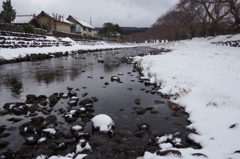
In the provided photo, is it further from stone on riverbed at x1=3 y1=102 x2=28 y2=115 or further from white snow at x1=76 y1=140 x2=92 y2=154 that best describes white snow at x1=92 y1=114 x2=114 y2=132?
stone on riverbed at x1=3 y1=102 x2=28 y2=115

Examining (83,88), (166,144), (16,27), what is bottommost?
(166,144)

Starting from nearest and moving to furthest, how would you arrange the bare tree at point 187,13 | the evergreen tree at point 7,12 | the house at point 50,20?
the evergreen tree at point 7,12 < the bare tree at point 187,13 < the house at point 50,20

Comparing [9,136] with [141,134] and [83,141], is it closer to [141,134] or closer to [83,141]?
[83,141]

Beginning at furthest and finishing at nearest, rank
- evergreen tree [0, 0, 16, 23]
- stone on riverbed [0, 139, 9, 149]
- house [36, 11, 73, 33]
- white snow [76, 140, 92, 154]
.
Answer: house [36, 11, 73, 33] → evergreen tree [0, 0, 16, 23] → stone on riverbed [0, 139, 9, 149] → white snow [76, 140, 92, 154]

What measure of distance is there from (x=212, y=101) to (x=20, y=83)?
8216mm

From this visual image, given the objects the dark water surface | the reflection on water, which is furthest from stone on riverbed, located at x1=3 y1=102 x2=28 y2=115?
the reflection on water

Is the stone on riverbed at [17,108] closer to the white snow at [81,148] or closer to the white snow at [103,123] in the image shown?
the white snow at [103,123]

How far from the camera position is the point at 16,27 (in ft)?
71.4

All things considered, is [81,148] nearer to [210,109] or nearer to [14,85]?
[210,109]

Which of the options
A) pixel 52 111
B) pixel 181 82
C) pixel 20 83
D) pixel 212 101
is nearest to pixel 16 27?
pixel 20 83

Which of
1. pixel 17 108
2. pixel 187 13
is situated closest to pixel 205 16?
pixel 187 13

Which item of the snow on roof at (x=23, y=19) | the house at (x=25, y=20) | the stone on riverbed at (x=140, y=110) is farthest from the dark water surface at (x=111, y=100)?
the snow on roof at (x=23, y=19)

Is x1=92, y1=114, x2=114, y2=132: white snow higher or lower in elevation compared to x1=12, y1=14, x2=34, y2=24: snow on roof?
lower

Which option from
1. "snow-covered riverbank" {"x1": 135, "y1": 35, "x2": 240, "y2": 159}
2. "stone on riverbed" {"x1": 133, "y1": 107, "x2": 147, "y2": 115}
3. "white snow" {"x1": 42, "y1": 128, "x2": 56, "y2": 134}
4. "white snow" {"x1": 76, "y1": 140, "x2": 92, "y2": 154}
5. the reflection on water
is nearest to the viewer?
"snow-covered riverbank" {"x1": 135, "y1": 35, "x2": 240, "y2": 159}
